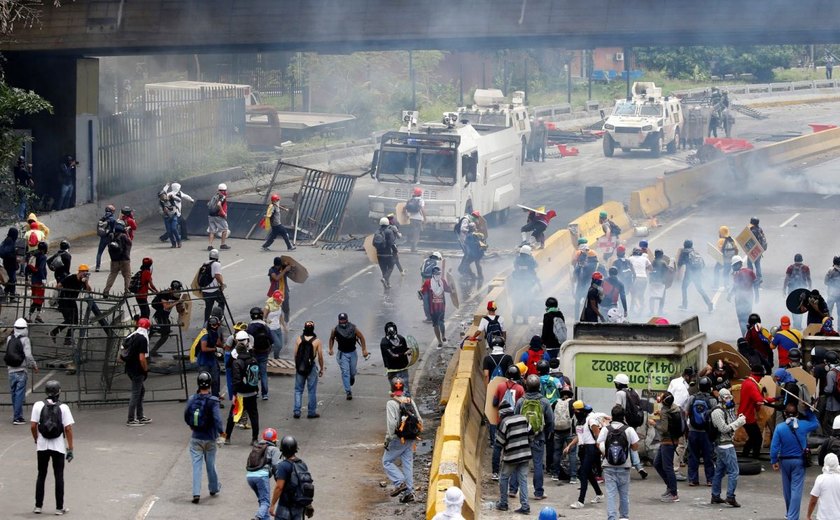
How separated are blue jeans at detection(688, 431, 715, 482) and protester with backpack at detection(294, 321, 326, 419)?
16.2 feet

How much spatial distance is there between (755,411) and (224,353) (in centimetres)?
643

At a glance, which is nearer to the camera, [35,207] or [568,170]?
[35,207]

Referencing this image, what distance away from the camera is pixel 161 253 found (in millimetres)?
30438

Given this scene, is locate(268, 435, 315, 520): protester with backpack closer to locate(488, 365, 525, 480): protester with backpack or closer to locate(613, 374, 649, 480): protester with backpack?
locate(488, 365, 525, 480): protester with backpack

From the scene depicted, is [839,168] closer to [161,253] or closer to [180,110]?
[180,110]

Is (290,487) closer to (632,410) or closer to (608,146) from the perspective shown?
(632,410)

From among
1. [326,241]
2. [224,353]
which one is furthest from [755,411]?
[326,241]

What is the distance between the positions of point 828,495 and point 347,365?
798 centimetres

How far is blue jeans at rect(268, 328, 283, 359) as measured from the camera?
20.1m

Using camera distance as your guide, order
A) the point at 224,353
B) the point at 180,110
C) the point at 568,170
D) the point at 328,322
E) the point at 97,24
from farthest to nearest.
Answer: the point at 568,170
the point at 180,110
the point at 97,24
the point at 328,322
the point at 224,353

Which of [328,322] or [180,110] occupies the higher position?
[180,110]

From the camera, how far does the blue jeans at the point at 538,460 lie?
14.9 meters

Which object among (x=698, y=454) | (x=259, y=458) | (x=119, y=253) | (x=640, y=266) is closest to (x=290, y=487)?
(x=259, y=458)

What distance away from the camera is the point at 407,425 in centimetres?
1457
